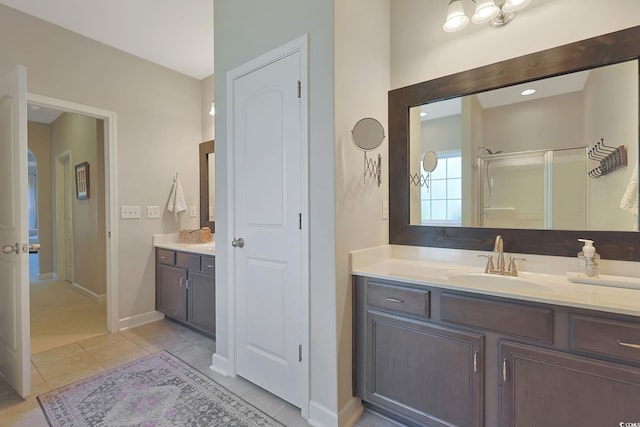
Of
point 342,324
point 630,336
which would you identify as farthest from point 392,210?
point 630,336

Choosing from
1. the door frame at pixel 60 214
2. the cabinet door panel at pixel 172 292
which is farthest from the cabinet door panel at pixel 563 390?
the door frame at pixel 60 214

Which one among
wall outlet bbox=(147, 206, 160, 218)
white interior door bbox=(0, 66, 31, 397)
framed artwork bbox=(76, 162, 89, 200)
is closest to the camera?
white interior door bbox=(0, 66, 31, 397)

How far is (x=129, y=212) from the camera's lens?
305cm

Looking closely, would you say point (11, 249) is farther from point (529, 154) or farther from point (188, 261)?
point (529, 154)

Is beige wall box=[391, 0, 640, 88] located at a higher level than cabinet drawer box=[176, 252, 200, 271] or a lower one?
higher

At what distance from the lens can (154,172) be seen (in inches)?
128

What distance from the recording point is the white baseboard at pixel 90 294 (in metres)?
3.83

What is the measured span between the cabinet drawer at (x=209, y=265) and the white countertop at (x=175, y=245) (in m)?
0.10

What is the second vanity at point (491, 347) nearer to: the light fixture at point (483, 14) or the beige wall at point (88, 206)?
the light fixture at point (483, 14)

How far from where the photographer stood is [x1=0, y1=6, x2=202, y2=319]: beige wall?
2506 mm

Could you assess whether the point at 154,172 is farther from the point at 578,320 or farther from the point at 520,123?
the point at 578,320

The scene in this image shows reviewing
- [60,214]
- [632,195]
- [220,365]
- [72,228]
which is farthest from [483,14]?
[60,214]

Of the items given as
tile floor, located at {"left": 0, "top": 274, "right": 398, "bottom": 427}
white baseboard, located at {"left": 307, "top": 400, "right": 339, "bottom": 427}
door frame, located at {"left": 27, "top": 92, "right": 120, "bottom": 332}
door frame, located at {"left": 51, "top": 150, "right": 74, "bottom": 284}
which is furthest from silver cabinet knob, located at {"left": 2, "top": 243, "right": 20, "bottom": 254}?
door frame, located at {"left": 51, "top": 150, "right": 74, "bottom": 284}

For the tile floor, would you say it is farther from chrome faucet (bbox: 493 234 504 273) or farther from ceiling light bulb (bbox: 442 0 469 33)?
ceiling light bulb (bbox: 442 0 469 33)
